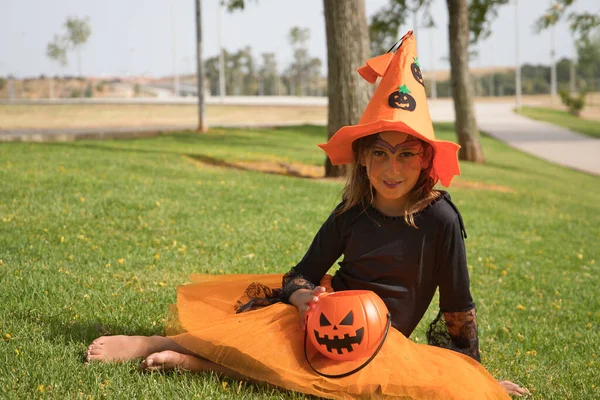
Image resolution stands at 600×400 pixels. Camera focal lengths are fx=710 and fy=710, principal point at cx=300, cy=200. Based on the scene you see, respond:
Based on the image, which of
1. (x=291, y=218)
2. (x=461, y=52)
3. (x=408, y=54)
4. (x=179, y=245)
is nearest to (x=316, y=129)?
(x=461, y=52)

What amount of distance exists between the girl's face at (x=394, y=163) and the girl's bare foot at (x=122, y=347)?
4.42 feet

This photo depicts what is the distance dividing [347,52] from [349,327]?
9.09m

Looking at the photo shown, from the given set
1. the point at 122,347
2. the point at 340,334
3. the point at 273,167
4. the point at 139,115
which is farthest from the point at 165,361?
the point at 139,115

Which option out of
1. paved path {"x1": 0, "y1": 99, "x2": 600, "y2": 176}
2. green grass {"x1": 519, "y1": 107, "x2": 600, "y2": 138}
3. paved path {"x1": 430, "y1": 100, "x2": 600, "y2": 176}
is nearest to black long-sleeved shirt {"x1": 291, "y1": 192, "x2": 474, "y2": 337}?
paved path {"x1": 0, "y1": 99, "x2": 600, "y2": 176}

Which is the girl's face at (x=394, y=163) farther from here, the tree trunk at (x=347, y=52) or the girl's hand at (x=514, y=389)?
the tree trunk at (x=347, y=52)

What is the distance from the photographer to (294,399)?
326 centimetres

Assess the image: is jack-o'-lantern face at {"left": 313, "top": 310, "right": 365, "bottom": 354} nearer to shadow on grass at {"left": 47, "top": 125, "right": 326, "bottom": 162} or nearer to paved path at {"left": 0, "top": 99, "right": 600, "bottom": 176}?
shadow on grass at {"left": 47, "top": 125, "right": 326, "bottom": 162}

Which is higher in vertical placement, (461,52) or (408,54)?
(461,52)

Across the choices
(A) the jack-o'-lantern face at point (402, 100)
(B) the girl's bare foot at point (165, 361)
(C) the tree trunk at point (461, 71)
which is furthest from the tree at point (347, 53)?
(B) the girl's bare foot at point (165, 361)

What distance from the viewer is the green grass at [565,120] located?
43.1 m

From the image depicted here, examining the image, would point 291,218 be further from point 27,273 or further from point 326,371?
point 326,371

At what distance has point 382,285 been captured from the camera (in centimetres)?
350

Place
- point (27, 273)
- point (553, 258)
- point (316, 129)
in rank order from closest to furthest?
point (27, 273) → point (553, 258) → point (316, 129)

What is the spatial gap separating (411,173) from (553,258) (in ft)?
18.3
